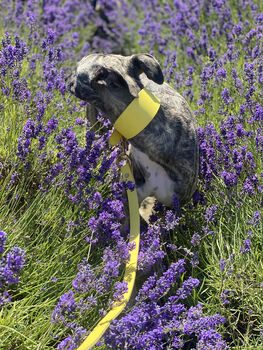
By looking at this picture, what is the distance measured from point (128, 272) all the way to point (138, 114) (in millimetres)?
722

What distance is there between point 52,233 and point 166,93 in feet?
2.94

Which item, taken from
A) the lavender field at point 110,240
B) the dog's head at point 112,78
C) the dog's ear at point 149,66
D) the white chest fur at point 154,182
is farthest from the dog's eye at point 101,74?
the white chest fur at point 154,182

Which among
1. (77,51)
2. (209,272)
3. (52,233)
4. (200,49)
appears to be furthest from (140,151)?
(77,51)

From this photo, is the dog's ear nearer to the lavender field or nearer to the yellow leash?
the yellow leash

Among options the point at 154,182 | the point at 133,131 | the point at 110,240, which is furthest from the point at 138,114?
the point at 110,240

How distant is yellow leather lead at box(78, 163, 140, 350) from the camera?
2166 mm

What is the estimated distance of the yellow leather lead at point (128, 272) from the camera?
7.11 ft

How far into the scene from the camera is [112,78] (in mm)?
2539

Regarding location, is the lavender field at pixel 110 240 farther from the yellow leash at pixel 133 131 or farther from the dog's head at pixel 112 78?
the dog's head at pixel 112 78

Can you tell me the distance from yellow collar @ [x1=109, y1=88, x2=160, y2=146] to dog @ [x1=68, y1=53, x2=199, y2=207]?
0.13ft

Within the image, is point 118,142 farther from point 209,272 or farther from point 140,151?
point 209,272

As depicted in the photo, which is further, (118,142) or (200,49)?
(200,49)

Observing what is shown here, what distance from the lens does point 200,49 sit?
18.0 ft

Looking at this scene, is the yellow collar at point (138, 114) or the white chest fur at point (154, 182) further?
the white chest fur at point (154, 182)
